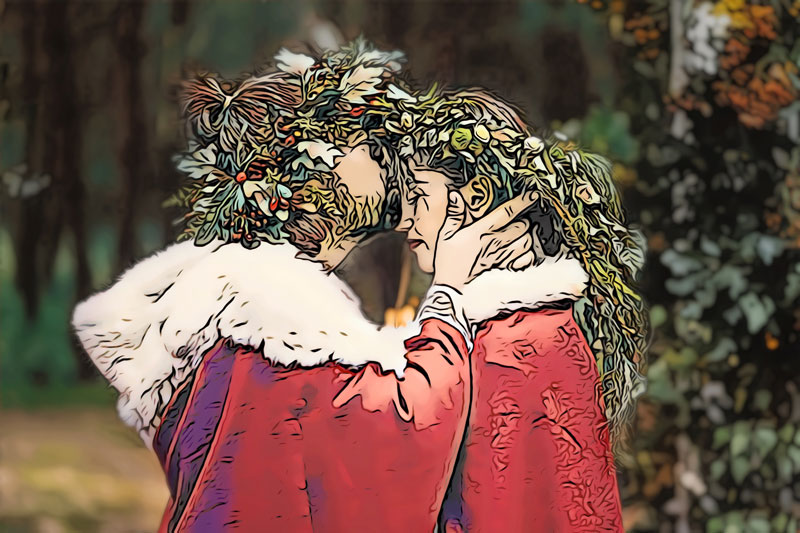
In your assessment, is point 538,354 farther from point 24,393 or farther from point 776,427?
point 24,393

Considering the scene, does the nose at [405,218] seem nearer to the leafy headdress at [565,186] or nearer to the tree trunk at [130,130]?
the leafy headdress at [565,186]

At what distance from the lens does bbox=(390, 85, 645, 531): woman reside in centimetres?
80

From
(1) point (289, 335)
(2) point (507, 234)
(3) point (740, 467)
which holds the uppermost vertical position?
(2) point (507, 234)

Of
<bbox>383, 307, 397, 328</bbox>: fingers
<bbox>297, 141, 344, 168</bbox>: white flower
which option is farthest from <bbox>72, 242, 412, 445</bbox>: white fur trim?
<bbox>383, 307, 397, 328</bbox>: fingers

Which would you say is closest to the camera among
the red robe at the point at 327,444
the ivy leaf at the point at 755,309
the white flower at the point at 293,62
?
the red robe at the point at 327,444

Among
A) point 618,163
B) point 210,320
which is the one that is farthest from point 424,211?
point 618,163

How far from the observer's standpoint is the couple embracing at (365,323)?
735 millimetres

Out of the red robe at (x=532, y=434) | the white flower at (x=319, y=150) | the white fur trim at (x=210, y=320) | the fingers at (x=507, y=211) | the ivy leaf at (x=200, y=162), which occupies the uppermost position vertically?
the white flower at (x=319, y=150)

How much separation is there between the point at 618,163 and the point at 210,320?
108 cm

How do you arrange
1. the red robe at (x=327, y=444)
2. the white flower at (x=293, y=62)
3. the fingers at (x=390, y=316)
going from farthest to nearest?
1. the fingers at (x=390, y=316)
2. the white flower at (x=293, y=62)
3. the red robe at (x=327, y=444)

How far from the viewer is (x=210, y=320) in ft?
2.48

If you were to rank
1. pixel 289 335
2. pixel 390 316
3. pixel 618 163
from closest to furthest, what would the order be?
pixel 289 335, pixel 390 316, pixel 618 163

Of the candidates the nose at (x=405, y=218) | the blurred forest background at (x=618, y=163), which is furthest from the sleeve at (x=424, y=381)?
the blurred forest background at (x=618, y=163)

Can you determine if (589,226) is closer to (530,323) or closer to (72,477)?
(530,323)
